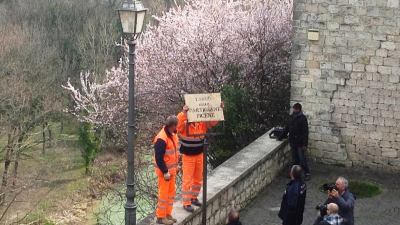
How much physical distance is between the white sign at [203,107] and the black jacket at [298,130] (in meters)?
3.33

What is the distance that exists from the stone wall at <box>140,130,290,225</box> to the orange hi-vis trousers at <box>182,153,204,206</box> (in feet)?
0.65

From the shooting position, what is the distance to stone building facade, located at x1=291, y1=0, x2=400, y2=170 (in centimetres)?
1144

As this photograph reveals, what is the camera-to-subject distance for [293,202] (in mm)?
7934

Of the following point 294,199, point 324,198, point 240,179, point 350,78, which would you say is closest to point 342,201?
point 294,199

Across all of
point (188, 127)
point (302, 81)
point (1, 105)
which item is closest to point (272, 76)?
point (302, 81)

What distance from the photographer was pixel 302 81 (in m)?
12.1

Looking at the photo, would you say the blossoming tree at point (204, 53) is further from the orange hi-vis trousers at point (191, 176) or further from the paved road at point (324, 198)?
the orange hi-vis trousers at point (191, 176)

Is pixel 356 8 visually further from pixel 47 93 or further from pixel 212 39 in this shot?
pixel 47 93

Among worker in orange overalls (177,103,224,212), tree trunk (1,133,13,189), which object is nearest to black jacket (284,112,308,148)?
worker in orange overalls (177,103,224,212)

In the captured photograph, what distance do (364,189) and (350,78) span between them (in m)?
2.12

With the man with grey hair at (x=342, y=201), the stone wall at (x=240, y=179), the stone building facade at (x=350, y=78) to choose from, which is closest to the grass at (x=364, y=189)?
the stone building facade at (x=350, y=78)

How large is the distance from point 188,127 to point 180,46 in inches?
443

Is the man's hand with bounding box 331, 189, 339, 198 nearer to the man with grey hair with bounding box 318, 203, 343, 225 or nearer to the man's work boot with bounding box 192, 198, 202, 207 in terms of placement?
the man with grey hair with bounding box 318, 203, 343, 225

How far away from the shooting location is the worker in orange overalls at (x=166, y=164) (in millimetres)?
7254
